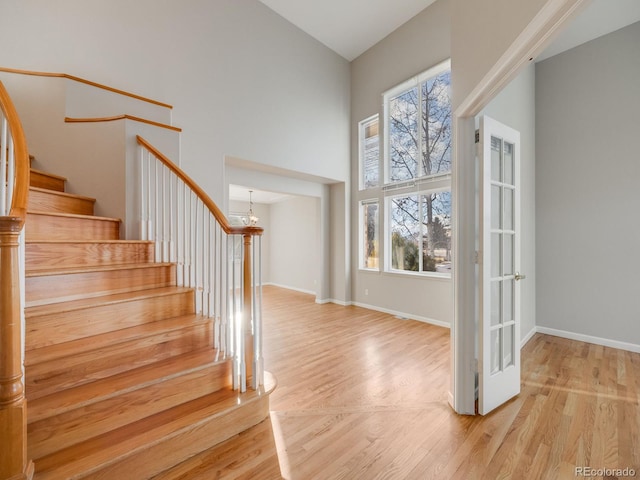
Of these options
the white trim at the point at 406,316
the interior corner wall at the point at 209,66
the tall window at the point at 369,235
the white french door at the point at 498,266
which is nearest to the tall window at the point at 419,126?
the tall window at the point at 369,235

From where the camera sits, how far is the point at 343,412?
82.4 inches

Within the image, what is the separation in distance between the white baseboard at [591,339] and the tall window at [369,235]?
8.85 ft

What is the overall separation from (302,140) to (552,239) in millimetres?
4068

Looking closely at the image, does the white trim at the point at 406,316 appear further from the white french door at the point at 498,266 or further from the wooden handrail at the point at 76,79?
the wooden handrail at the point at 76,79

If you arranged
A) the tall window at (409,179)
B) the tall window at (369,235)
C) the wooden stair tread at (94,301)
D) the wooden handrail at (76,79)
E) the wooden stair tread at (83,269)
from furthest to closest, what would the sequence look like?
the tall window at (369,235) → the tall window at (409,179) → the wooden handrail at (76,79) → the wooden stair tread at (83,269) → the wooden stair tread at (94,301)

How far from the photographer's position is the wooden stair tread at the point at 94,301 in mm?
1696

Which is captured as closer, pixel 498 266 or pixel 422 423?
pixel 422 423

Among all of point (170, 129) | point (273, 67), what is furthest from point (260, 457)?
point (273, 67)

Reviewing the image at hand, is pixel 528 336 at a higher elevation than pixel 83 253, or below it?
below

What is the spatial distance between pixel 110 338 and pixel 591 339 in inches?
198

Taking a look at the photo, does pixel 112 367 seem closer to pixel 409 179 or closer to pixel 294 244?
pixel 409 179

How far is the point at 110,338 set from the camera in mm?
1823

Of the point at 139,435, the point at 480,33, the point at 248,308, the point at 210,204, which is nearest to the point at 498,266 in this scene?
the point at 480,33

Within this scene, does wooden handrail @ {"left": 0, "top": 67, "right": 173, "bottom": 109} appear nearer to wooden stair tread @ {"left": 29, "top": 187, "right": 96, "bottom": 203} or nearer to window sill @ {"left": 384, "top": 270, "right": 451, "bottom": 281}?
wooden stair tread @ {"left": 29, "top": 187, "right": 96, "bottom": 203}
